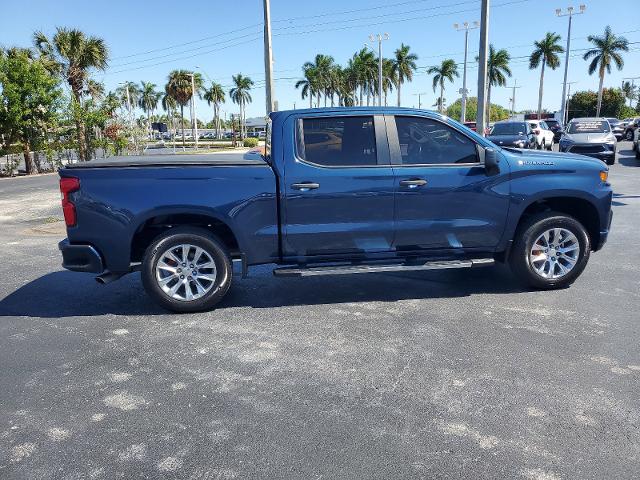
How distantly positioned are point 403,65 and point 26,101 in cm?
5949

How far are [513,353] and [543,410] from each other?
0.87m

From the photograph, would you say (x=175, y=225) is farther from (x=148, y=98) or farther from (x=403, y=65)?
(x=148, y=98)

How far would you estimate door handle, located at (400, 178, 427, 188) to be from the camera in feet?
17.0

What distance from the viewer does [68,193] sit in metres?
4.86

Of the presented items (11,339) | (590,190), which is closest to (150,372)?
(11,339)

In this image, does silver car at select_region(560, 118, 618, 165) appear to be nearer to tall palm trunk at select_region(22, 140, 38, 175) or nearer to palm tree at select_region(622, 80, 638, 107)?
tall palm trunk at select_region(22, 140, 38, 175)

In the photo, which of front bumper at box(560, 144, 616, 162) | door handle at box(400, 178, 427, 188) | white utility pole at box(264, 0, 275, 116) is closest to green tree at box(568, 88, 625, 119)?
front bumper at box(560, 144, 616, 162)

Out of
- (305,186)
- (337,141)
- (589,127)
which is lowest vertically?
(305,186)

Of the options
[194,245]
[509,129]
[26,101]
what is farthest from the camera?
[26,101]

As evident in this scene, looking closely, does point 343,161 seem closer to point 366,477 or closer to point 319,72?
point 366,477

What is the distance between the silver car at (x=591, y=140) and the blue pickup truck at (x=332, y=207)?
14.5m

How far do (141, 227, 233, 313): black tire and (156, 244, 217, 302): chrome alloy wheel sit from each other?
30mm

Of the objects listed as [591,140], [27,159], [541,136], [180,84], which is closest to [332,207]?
[591,140]

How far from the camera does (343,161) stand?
17.1 ft
